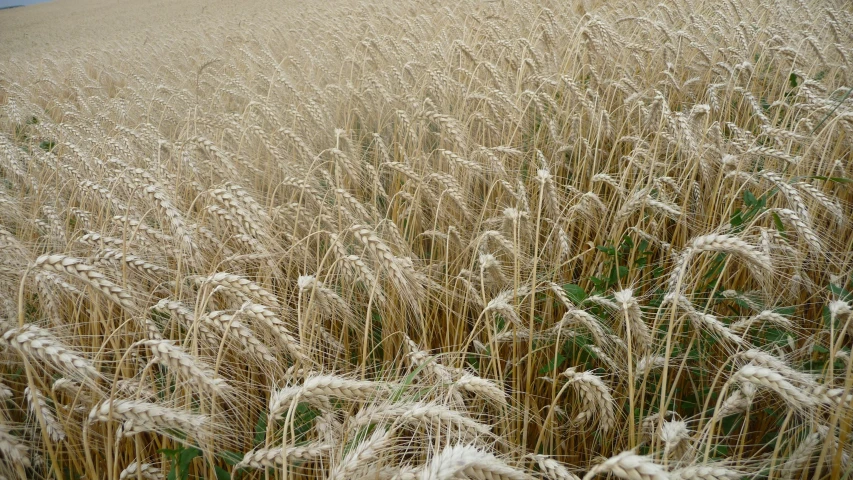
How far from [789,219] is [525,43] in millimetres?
2329

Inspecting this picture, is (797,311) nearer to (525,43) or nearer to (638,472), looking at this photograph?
(638,472)

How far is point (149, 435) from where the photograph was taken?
1.60 meters

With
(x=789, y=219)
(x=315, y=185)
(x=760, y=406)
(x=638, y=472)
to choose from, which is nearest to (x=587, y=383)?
(x=638, y=472)

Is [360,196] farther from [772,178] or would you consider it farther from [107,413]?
[772,178]

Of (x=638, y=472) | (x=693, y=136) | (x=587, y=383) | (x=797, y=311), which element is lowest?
(x=797, y=311)

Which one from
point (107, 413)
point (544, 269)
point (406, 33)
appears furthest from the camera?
point (406, 33)

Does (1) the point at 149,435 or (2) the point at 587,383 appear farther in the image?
(1) the point at 149,435

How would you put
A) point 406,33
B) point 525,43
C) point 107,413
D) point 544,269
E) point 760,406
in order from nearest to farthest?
point 107,413 → point 760,406 → point 544,269 → point 525,43 → point 406,33

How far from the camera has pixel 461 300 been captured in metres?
1.88

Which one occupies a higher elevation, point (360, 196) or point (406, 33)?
point (406, 33)

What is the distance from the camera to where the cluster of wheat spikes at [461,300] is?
1.13 metres

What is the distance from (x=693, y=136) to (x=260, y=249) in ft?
6.33

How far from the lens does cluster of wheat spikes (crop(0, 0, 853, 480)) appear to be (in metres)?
1.13

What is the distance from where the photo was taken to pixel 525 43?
336 centimetres
